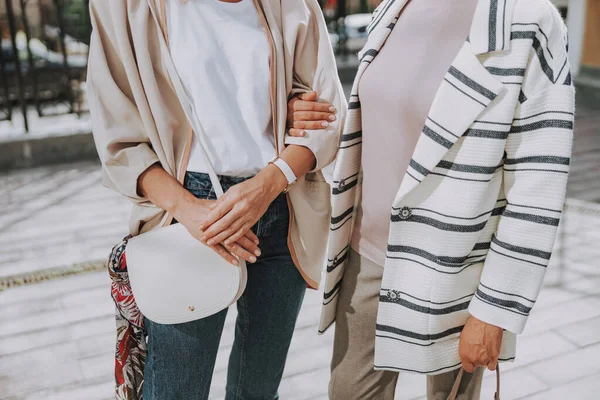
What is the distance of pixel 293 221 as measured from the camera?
1530 millimetres

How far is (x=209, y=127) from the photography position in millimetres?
1377

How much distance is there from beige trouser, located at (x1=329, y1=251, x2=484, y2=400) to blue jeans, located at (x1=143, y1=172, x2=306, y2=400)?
13 centimetres

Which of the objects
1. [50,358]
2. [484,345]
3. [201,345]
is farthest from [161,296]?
[50,358]

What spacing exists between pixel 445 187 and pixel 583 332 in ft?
6.32

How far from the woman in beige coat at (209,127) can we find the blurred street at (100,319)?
3.72ft

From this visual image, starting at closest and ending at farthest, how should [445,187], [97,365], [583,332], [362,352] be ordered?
[445,187], [362,352], [97,365], [583,332]

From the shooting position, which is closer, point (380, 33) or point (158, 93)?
point (158, 93)

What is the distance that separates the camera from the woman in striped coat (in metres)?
1.23

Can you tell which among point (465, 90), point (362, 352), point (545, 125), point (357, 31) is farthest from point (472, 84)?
point (357, 31)

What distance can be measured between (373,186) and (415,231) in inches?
6.0

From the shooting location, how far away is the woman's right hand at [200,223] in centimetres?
138

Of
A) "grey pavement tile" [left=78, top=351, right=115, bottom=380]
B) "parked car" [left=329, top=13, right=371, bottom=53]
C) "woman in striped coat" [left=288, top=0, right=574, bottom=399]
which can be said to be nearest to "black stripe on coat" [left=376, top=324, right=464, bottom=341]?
"woman in striped coat" [left=288, top=0, right=574, bottom=399]

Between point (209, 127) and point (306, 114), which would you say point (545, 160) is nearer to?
point (306, 114)

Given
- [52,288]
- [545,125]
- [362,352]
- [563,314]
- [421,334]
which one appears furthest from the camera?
[52,288]
